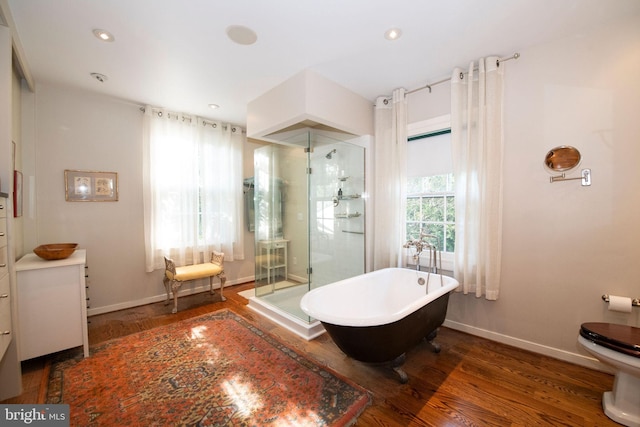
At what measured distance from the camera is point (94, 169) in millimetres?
3129

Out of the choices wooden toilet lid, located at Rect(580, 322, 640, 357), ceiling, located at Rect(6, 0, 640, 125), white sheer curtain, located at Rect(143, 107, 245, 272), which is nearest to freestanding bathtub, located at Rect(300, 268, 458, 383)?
wooden toilet lid, located at Rect(580, 322, 640, 357)

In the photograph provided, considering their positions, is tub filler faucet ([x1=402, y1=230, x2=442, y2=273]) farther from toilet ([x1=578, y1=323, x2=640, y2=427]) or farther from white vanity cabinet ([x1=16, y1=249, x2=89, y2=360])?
white vanity cabinet ([x1=16, y1=249, x2=89, y2=360])

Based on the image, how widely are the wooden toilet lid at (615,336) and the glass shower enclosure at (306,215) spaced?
82.5 inches

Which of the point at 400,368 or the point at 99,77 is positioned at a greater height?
the point at 99,77

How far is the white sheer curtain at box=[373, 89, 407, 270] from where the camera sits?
2939mm

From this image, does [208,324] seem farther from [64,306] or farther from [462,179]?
[462,179]

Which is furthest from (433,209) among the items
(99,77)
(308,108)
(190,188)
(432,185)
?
(99,77)

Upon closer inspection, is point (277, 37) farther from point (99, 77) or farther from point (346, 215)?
point (346, 215)

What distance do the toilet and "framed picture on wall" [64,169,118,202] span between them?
4.77m

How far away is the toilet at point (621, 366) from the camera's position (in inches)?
58.4

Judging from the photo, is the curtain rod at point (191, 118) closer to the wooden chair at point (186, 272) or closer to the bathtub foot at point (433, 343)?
the wooden chair at point (186, 272)

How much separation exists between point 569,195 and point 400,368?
77.3 inches

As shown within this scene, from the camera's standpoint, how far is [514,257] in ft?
7.73

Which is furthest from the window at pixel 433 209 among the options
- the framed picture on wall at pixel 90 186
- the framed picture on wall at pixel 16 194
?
the framed picture on wall at pixel 16 194
